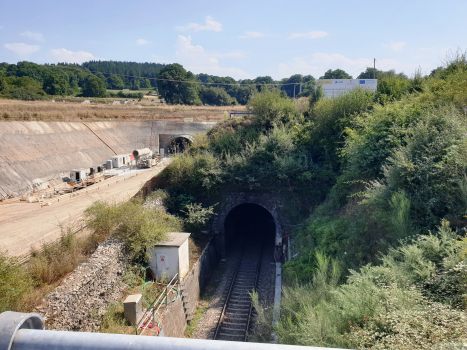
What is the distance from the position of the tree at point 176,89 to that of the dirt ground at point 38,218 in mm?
50856

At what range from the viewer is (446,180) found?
905 centimetres

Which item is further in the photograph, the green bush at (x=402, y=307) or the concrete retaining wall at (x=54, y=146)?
the concrete retaining wall at (x=54, y=146)

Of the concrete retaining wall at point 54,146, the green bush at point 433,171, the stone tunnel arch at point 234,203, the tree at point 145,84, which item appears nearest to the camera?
the green bush at point 433,171

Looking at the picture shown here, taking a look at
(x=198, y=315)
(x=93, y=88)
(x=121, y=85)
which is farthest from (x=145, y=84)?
(x=198, y=315)

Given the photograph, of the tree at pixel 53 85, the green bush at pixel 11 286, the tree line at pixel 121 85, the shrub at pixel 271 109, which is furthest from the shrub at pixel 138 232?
the tree at pixel 53 85

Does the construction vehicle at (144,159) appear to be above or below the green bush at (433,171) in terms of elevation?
below

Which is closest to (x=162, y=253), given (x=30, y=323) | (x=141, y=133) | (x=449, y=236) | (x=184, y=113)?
(x=449, y=236)

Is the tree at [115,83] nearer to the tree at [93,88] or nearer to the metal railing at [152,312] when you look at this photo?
the tree at [93,88]

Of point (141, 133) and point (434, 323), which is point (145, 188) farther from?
point (141, 133)

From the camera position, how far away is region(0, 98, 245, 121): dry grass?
29938mm

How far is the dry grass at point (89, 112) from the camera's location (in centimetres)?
2994

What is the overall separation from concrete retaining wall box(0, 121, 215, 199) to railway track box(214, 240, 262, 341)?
1764cm

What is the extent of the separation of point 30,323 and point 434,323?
5682 millimetres

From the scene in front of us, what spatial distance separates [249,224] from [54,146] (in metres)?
20.6
